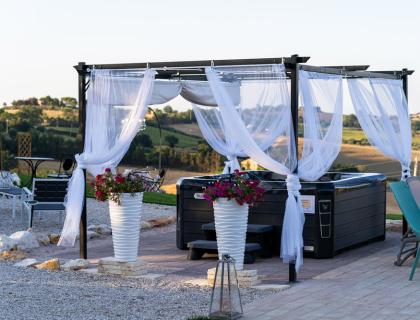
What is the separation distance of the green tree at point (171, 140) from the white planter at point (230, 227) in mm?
12895

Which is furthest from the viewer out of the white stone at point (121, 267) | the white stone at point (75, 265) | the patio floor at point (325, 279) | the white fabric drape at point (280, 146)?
the white stone at point (75, 265)

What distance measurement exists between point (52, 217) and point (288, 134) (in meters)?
6.17

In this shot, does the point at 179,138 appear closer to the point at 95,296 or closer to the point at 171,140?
the point at 171,140

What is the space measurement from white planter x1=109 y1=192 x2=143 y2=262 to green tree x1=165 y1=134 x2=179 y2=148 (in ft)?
40.5

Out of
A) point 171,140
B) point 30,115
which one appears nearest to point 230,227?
point 171,140

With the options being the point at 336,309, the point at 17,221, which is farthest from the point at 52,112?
the point at 336,309

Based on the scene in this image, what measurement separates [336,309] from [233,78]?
3267 millimetres

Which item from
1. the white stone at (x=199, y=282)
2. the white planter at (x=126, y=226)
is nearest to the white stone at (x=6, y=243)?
the white planter at (x=126, y=226)

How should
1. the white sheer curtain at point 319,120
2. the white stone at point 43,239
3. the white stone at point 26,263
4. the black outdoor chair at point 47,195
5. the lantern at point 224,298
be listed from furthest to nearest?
the black outdoor chair at point 47,195 < the white stone at point 43,239 < the white stone at point 26,263 < the white sheer curtain at point 319,120 < the lantern at point 224,298

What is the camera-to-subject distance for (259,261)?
32.1ft

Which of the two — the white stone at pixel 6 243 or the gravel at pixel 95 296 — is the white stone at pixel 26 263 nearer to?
the gravel at pixel 95 296

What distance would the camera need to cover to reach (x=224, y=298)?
6.54 m

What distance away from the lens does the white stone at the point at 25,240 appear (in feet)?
34.7

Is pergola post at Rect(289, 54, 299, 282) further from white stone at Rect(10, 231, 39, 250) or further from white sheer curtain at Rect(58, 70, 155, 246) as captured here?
white stone at Rect(10, 231, 39, 250)
